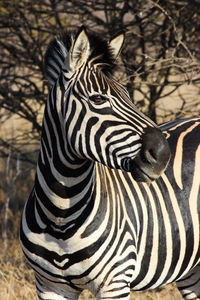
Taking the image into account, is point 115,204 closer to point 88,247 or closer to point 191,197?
point 88,247

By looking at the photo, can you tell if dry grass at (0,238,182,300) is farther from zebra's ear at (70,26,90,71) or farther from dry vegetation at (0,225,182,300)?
zebra's ear at (70,26,90,71)

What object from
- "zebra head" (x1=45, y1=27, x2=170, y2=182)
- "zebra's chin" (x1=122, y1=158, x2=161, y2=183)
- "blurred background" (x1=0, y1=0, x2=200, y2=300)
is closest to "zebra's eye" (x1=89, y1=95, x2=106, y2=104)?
"zebra head" (x1=45, y1=27, x2=170, y2=182)

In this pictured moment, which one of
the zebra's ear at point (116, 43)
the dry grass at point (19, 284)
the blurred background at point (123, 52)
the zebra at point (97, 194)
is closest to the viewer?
the zebra at point (97, 194)

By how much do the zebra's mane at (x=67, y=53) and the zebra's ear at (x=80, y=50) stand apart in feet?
0.22

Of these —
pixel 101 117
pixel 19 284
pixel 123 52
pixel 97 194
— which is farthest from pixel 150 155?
pixel 123 52

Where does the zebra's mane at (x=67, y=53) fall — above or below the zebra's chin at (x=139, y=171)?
above

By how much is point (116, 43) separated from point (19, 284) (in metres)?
2.86

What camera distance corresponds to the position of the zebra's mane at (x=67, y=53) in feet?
10.5

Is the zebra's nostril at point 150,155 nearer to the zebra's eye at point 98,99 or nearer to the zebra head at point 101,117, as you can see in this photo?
the zebra head at point 101,117

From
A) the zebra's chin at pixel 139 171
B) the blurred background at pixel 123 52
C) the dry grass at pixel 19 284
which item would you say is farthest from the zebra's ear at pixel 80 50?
the dry grass at pixel 19 284

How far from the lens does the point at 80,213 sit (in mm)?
3250

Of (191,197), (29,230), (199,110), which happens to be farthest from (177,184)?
(199,110)

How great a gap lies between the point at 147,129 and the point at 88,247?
2.65 feet

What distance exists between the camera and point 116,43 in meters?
3.35
